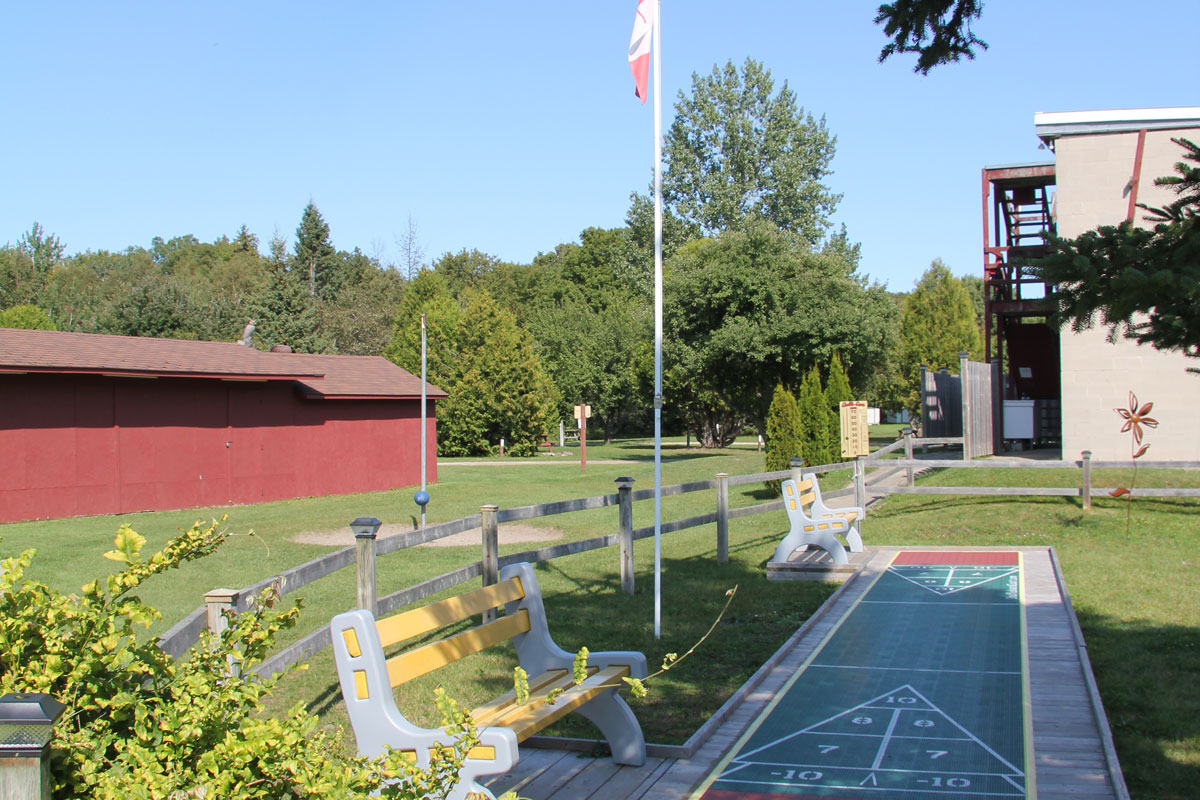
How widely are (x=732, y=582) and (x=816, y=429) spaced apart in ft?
37.5

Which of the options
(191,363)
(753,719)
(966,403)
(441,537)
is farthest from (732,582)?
(191,363)

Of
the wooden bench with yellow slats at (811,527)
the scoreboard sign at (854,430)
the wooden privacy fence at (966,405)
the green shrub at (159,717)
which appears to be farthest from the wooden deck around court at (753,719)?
the wooden privacy fence at (966,405)

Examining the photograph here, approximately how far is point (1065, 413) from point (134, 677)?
61.5ft

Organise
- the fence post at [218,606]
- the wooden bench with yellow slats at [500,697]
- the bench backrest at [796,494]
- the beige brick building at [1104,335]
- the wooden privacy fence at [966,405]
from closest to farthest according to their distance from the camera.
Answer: the wooden bench with yellow slats at [500,697] → the fence post at [218,606] → the bench backrest at [796,494] → the beige brick building at [1104,335] → the wooden privacy fence at [966,405]

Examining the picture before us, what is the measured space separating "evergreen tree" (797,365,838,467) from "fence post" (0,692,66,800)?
19.8 m

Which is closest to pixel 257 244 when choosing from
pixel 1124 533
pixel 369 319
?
pixel 369 319

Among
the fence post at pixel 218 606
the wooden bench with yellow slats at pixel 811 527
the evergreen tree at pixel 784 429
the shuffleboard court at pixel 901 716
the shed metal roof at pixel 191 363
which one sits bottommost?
the shuffleboard court at pixel 901 716

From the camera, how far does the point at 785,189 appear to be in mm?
50812

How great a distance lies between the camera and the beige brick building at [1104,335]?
58.9ft

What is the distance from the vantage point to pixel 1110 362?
18.4 m

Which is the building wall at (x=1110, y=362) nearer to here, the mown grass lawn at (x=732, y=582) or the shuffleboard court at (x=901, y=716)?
the mown grass lawn at (x=732, y=582)

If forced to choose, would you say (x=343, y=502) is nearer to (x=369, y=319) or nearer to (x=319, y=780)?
(x=319, y=780)

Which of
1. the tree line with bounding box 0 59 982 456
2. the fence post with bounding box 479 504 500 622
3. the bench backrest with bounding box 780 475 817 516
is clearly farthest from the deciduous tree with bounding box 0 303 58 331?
the fence post with bounding box 479 504 500 622

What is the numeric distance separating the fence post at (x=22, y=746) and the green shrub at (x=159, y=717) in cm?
25
